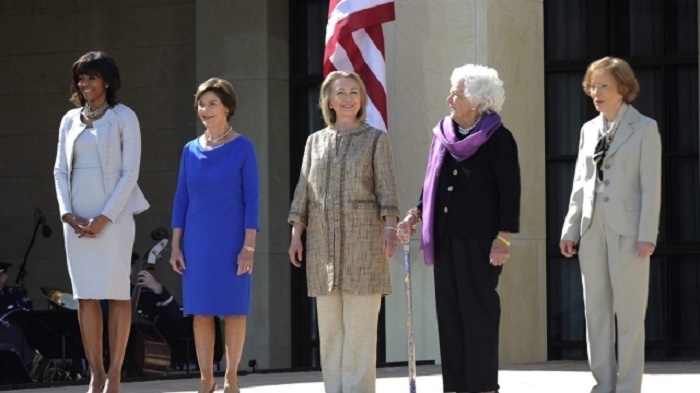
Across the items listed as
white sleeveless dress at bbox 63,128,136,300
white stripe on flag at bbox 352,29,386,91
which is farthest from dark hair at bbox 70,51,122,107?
white stripe on flag at bbox 352,29,386,91

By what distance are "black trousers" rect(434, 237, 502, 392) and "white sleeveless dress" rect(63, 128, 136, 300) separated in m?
1.86

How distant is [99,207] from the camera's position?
9094 millimetres

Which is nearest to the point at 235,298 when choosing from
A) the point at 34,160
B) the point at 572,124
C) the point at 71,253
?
the point at 71,253

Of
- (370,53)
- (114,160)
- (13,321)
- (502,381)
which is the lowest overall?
(502,381)

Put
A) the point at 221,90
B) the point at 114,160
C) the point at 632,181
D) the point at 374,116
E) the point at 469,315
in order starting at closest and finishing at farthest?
the point at 469,315, the point at 632,181, the point at 221,90, the point at 114,160, the point at 374,116

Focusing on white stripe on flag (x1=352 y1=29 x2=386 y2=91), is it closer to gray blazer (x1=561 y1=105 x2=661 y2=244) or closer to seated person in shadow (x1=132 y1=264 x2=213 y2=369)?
seated person in shadow (x1=132 y1=264 x2=213 y2=369)

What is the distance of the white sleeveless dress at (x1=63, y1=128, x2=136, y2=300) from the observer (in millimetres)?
9078

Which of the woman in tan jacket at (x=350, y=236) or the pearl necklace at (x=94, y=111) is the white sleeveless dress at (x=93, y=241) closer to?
the pearl necklace at (x=94, y=111)

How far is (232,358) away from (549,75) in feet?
23.5

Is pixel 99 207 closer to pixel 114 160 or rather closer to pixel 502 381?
pixel 114 160

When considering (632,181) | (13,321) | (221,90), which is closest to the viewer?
(632,181)

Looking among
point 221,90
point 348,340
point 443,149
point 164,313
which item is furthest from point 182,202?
point 164,313

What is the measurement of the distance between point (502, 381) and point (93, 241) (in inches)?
124

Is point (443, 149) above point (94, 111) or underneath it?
underneath
